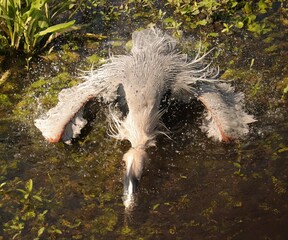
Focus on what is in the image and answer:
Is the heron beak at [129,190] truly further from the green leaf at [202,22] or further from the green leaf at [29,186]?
the green leaf at [202,22]

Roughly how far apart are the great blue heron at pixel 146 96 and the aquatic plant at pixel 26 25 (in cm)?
116

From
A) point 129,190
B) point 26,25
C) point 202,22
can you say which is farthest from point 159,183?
point 202,22

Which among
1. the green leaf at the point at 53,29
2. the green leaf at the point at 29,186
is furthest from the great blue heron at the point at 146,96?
the green leaf at the point at 53,29

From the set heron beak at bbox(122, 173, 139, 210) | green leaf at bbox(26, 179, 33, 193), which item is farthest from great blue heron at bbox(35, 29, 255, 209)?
green leaf at bbox(26, 179, 33, 193)

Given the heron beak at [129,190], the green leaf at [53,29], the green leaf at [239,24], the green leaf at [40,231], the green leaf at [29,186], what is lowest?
the green leaf at [40,231]

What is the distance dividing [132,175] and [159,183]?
490mm

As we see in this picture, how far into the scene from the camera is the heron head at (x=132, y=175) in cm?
449

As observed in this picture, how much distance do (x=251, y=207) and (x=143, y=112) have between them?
1.32 m

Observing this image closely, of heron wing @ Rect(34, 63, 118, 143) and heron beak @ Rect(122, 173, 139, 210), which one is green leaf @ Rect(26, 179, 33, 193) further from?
heron beak @ Rect(122, 173, 139, 210)

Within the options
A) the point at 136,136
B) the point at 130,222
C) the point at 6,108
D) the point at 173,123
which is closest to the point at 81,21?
the point at 6,108

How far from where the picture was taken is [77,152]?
17.5ft

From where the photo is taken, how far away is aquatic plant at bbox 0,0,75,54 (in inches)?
248

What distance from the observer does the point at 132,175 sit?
448 cm

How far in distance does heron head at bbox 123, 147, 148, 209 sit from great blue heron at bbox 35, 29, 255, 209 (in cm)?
21
